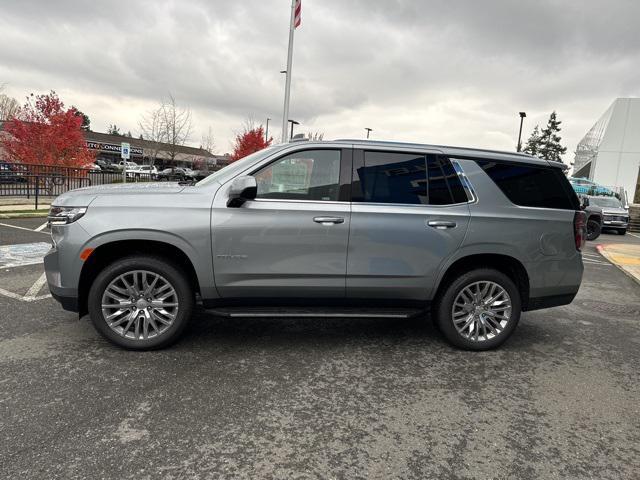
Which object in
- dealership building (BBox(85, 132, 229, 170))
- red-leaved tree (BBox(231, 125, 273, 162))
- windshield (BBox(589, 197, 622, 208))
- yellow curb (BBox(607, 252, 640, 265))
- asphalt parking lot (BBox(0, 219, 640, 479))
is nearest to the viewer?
asphalt parking lot (BBox(0, 219, 640, 479))

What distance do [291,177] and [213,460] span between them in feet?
7.66

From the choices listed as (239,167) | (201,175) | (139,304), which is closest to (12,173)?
(201,175)

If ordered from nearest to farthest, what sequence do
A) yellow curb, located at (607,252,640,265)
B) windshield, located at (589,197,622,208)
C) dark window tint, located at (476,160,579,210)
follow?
dark window tint, located at (476,160,579,210)
yellow curb, located at (607,252,640,265)
windshield, located at (589,197,622,208)

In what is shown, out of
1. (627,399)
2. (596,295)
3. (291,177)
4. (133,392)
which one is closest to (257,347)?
(133,392)

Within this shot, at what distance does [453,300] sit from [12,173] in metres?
16.8

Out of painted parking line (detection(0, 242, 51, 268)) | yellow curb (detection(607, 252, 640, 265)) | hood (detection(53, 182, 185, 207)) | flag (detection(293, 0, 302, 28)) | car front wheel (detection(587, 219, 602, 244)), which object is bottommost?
painted parking line (detection(0, 242, 51, 268))

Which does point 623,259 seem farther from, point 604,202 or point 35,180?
point 35,180

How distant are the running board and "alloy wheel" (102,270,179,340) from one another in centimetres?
40

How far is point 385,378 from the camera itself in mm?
3699

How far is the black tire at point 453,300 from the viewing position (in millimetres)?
4219

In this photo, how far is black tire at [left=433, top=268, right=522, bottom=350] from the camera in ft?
13.8

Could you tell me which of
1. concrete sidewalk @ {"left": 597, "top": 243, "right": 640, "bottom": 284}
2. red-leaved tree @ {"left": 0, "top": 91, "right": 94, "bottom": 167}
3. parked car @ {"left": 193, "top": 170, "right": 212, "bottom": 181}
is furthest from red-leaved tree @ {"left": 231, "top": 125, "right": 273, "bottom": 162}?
concrete sidewalk @ {"left": 597, "top": 243, "right": 640, "bottom": 284}

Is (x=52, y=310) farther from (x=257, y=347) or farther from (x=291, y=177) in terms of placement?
(x=291, y=177)

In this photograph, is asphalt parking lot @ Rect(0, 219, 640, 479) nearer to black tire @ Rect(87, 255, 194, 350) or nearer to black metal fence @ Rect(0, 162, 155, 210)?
black tire @ Rect(87, 255, 194, 350)
